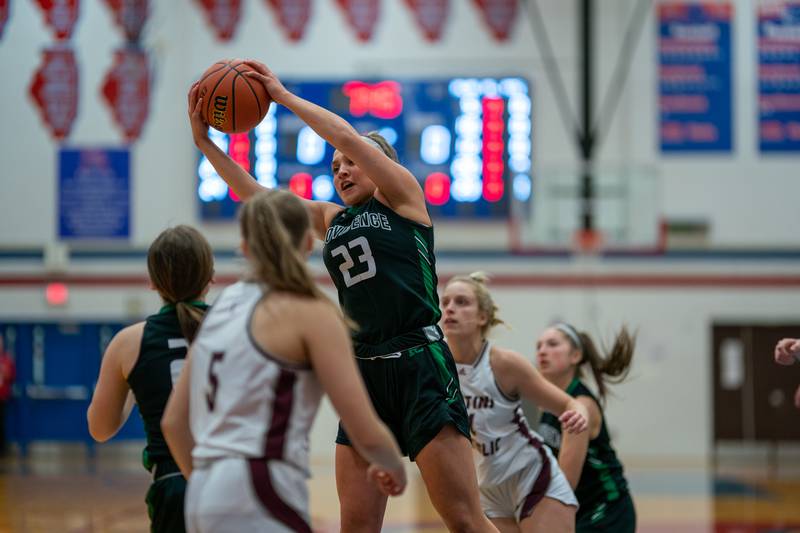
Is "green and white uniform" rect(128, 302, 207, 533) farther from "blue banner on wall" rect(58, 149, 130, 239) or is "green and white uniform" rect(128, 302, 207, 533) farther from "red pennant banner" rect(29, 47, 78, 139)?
"red pennant banner" rect(29, 47, 78, 139)

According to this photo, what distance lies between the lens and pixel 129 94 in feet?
46.6

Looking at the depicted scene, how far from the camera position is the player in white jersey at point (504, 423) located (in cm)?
435

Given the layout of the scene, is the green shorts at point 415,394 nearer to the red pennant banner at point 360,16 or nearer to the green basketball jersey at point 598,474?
the green basketball jersey at point 598,474

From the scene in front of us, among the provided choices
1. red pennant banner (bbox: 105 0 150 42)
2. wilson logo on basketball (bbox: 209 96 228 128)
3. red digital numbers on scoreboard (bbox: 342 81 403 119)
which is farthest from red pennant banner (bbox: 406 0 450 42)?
wilson logo on basketball (bbox: 209 96 228 128)

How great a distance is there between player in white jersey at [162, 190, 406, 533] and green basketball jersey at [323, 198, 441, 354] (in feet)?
4.00

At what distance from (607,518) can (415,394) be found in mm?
1461

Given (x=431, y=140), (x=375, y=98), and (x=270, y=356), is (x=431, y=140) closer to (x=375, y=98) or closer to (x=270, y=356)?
(x=375, y=98)

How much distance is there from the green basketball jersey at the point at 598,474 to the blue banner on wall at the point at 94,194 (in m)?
10.5

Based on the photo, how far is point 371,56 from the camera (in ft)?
46.7

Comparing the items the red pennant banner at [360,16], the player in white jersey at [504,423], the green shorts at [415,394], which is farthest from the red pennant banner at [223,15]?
the green shorts at [415,394]

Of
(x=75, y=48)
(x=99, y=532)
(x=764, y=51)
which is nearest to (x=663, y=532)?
(x=99, y=532)

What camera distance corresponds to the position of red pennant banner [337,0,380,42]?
14.3 m

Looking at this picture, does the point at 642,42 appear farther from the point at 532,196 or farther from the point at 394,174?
the point at 394,174

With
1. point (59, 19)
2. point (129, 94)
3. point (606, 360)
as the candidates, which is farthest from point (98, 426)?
point (59, 19)
